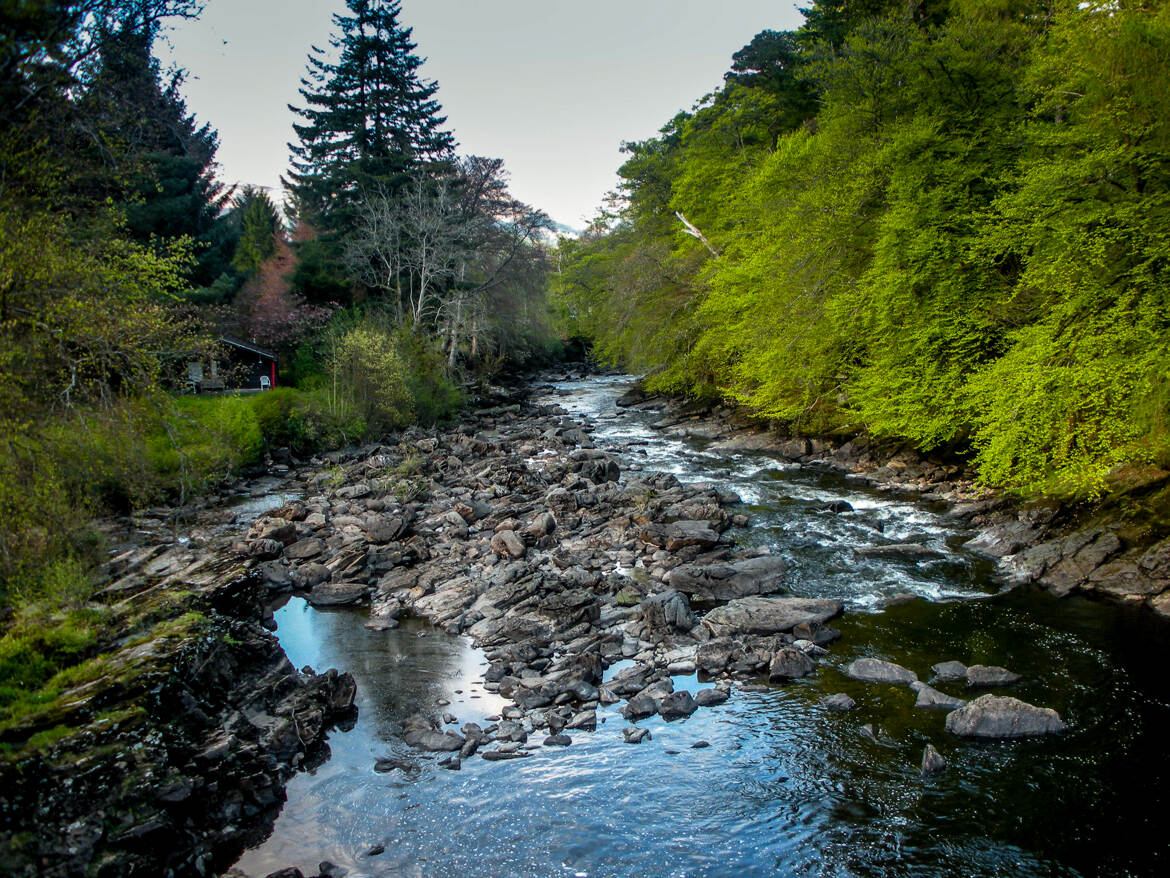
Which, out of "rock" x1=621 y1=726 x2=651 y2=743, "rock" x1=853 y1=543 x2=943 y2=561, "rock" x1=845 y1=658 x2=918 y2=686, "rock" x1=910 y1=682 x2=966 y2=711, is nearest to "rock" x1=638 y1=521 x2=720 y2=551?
"rock" x1=853 y1=543 x2=943 y2=561

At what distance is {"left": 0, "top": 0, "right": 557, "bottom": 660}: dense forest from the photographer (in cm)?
796

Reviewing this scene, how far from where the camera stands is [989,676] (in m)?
9.20

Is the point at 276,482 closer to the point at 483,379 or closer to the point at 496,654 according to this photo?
the point at 496,654

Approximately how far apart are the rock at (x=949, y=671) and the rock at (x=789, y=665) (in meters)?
1.68

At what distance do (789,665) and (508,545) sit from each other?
267 inches

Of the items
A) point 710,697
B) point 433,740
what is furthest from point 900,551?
point 433,740

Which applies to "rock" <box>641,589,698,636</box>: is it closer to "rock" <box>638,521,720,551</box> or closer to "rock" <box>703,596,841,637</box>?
"rock" <box>703,596,841,637</box>

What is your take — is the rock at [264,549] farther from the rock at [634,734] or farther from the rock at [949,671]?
the rock at [949,671]

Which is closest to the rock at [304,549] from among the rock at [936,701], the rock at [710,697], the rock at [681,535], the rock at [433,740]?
the rock at [433,740]

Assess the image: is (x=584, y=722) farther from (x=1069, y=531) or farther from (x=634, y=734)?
(x=1069, y=531)

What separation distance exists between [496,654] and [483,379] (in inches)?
1147

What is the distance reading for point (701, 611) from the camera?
12047mm

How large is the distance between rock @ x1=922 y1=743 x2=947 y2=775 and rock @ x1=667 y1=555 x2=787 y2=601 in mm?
4890

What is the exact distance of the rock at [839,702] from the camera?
29.1ft
